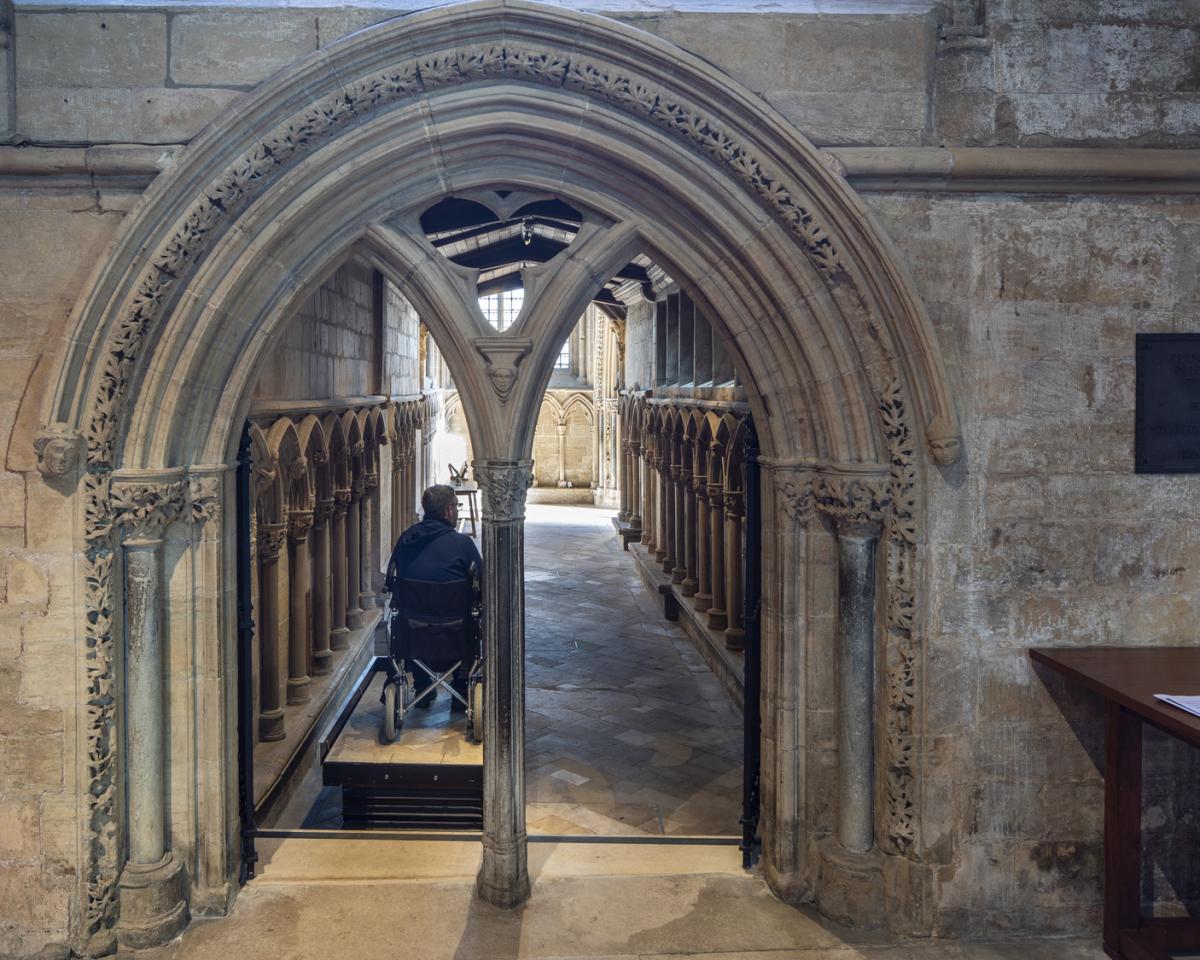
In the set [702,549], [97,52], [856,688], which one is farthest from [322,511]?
[856,688]

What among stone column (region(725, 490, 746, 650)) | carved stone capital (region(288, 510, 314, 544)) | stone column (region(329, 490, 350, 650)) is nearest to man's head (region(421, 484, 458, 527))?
carved stone capital (region(288, 510, 314, 544))

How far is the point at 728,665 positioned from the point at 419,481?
6854 millimetres

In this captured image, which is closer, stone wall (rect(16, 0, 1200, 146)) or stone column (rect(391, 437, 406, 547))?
stone wall (rect(16, 0, 1200, 146))

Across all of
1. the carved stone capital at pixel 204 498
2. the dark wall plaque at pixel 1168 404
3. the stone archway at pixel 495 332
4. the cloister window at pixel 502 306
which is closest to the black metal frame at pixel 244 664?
the stone archway at pixel 495 332

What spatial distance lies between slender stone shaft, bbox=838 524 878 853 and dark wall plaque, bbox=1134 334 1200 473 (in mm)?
1040

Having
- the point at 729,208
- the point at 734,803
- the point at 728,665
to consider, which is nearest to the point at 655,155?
the point at 729,208

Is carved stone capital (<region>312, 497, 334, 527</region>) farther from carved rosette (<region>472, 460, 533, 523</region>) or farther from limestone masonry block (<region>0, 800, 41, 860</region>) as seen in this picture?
limestone masonry block (<region>0, 800, 41, 860</region>)

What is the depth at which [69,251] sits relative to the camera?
3.62 metres

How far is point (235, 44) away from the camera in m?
3.61

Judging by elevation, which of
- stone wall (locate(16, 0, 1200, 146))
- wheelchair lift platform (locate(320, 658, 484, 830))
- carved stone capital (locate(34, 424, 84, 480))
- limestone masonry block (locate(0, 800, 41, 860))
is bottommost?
wheelchair lift platform (locate(320, 658, 484, 830))

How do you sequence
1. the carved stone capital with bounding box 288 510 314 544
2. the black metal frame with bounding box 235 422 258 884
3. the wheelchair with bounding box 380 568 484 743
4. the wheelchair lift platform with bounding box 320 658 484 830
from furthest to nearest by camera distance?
the carved stone capital with bounding box 288 510 314 544, the wheelchair with bounding box 380 568 484 743, the wheelchair lift platform with bounding box 320 658 484 830, the black metal frame with bounding box 235 422 258 884

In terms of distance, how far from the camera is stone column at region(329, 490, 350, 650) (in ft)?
23.6

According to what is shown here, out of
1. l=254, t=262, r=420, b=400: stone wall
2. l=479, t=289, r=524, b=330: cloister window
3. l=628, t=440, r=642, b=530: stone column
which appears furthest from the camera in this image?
l=479, t=289, r=524, b=330: cloister window

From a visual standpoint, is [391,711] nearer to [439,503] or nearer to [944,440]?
[439,503]
